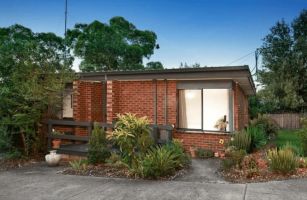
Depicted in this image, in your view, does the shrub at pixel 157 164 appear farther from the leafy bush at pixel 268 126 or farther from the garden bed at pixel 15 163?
the leafy bush at pixel 268 126

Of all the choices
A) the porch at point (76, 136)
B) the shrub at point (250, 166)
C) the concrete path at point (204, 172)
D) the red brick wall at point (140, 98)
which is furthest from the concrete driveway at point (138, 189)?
the red brick wall at point (140, 98)

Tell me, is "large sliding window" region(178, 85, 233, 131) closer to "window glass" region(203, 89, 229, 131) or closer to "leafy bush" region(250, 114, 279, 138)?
"window glass" region(203, 89, 229, 131)

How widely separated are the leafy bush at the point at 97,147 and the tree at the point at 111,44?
22732 millimetres

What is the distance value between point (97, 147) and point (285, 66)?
967 inches

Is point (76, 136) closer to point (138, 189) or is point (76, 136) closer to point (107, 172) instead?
point (107, 172)

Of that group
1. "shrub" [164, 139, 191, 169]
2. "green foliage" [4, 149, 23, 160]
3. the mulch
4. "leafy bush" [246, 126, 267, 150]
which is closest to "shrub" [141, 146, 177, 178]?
"shrub" [164, 139, 191, 169]

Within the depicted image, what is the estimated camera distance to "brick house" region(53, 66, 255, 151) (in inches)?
452

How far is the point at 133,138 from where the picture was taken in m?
9.20

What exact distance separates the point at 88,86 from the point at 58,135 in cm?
267

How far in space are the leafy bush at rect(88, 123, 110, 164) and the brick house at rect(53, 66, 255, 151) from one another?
10.7 feet

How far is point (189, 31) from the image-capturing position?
25250 millimetres

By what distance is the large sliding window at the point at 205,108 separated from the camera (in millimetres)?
11766

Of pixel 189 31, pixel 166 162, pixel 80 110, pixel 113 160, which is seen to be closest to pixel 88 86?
pixel 80 110

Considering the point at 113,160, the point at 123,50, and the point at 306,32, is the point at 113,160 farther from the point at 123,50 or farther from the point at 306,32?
the point at 306,32
